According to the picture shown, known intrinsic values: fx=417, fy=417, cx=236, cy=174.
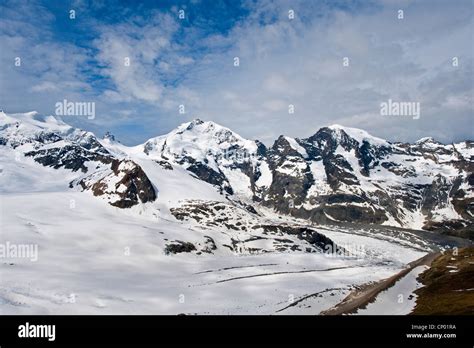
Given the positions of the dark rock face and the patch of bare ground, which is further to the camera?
the dark rock face

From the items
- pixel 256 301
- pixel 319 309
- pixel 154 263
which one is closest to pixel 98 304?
pixel 256 301

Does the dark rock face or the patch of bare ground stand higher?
the dark rock face

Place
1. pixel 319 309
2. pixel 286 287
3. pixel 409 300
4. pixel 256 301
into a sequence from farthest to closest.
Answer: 1. pixel 286 287
2. pixel 256 301
3. pixel 319 309
4. pixel 409 300

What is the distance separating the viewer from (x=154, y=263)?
166 meters

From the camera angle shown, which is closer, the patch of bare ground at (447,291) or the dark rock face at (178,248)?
the patch of bare ground at (447,291)

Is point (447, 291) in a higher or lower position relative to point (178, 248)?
lower

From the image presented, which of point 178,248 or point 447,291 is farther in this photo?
point 178,248

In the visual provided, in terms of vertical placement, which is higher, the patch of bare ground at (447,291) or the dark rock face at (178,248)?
the dark rock face at (178,248)

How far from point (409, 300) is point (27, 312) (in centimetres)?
6520
